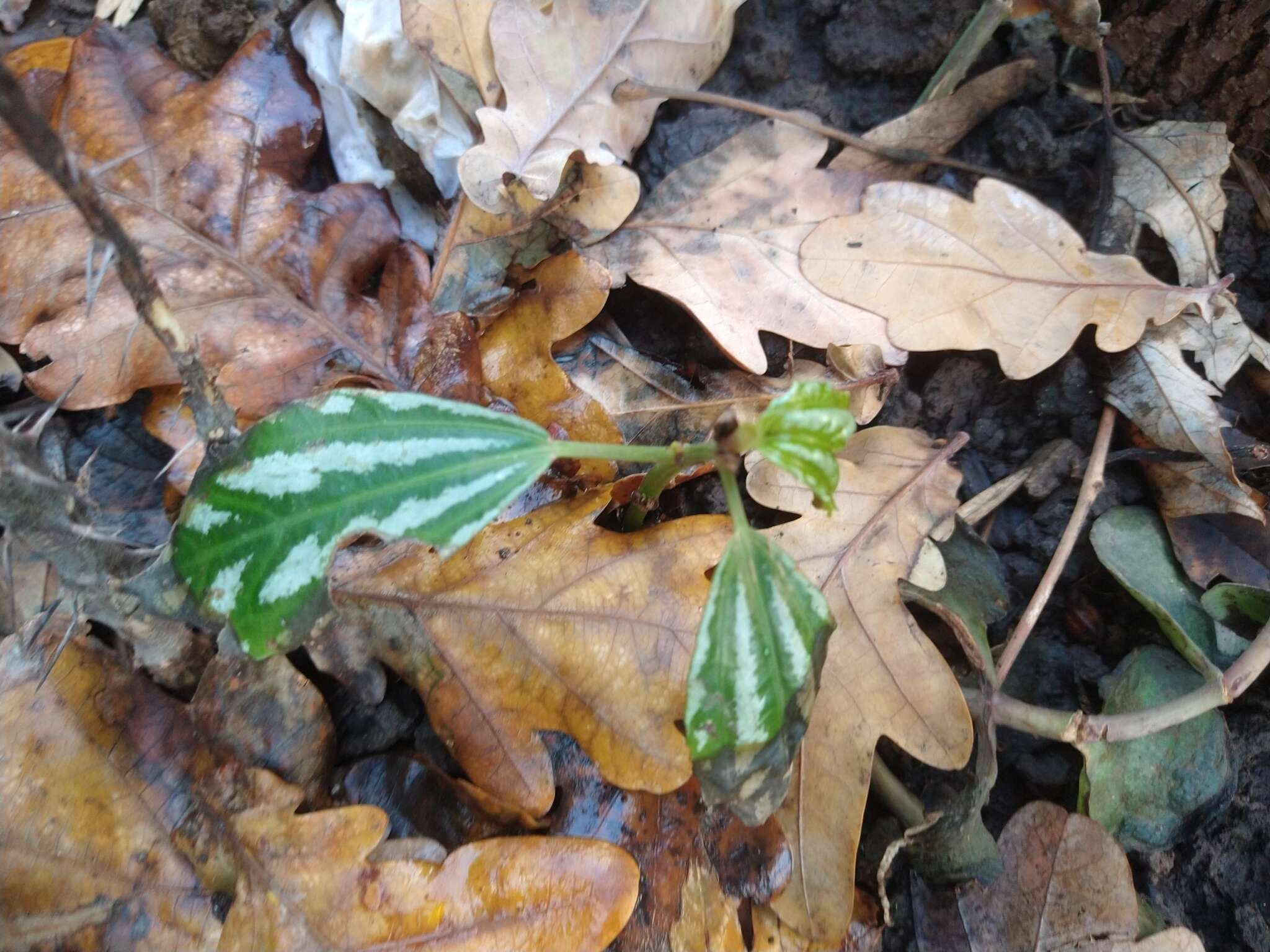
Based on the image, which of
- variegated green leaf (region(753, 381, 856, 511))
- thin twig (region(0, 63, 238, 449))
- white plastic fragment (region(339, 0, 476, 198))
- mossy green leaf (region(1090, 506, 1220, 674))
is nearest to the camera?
thin twig (region(0, 63, 238, 449))

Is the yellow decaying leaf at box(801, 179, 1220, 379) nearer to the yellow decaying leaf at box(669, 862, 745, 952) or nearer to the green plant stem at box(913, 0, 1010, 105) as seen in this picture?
the green plant stem at box(913, 0, 1010, 105)

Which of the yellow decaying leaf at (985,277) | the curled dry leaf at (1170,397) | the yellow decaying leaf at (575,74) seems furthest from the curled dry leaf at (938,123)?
the curled dry leaf at (1170,397)

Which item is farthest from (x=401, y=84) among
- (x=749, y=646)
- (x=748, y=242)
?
(x=749, y=646)

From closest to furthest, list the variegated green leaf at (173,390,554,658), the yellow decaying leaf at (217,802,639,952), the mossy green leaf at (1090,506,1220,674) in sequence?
the variegated green leaf at (173,390,554,658)
the yellow decaying leaf at (217,802,639,952)
the mossy green leaf at (1090,506,1220,674)

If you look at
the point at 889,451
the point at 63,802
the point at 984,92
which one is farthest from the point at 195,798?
the point at 984,92

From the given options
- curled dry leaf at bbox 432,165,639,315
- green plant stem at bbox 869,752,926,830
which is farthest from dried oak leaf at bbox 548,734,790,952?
curled dry leaf at bbox 432,165,639,315

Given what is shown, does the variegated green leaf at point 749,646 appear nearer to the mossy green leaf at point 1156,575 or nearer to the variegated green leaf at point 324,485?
the variegated green leaf at point 324,485

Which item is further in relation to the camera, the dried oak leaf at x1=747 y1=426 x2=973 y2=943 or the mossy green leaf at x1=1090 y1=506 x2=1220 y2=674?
the mossy green leaf at x1=1090 y1=506 x2=1220 y2=674
